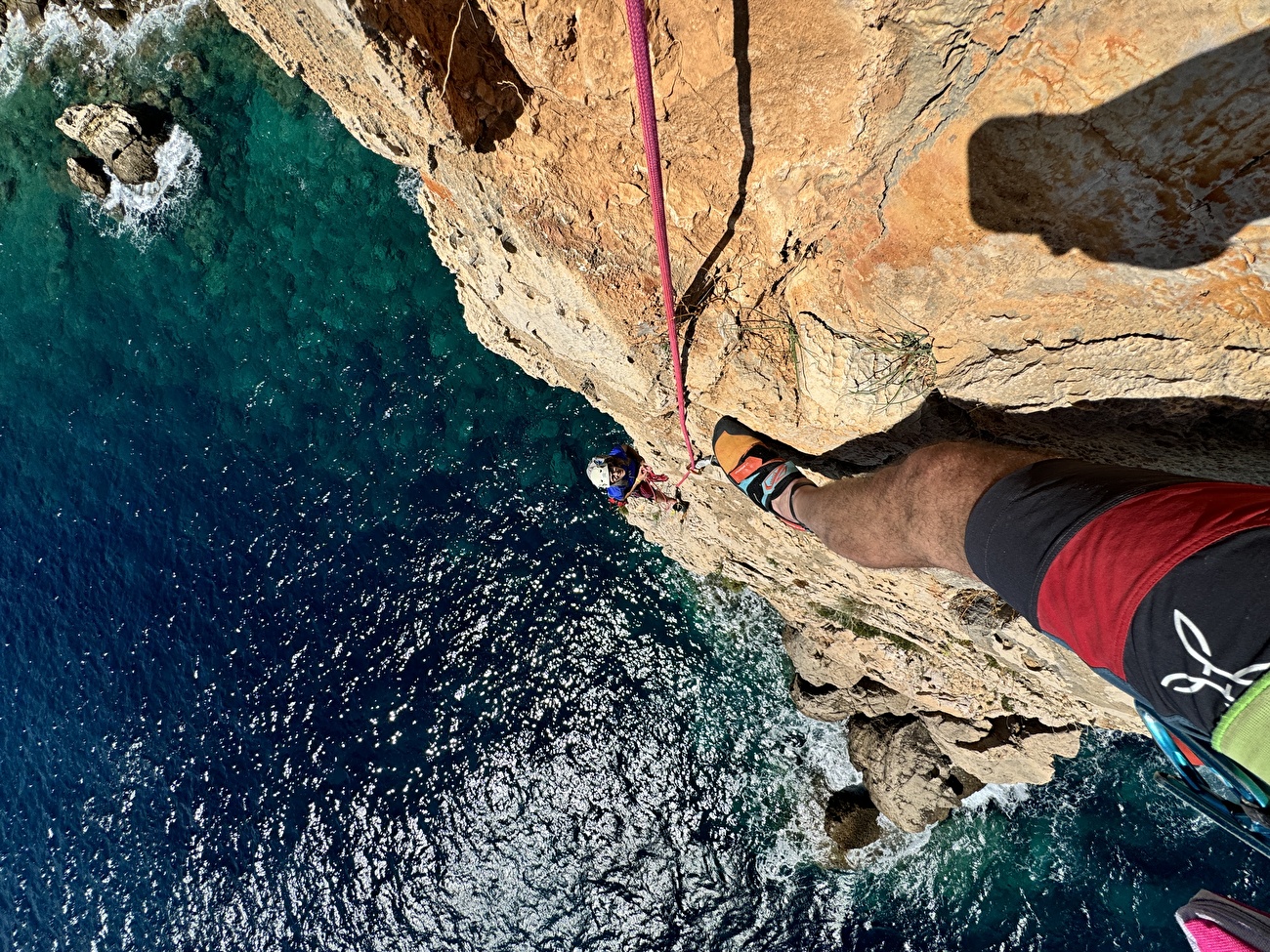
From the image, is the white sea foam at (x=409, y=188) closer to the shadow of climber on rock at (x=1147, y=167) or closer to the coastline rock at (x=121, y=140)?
the coastline rock at (x=121, y=140)

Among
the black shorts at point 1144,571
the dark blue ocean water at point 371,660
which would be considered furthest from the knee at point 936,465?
the dark blue ocean water at point 371,660

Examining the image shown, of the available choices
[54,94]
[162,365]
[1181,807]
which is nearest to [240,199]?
[162,365]

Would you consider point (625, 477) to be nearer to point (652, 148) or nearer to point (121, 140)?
point (652, 148)

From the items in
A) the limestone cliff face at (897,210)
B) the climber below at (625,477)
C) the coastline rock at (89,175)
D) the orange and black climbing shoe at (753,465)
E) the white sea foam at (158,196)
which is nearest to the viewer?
the limestone cliff face at (897,210)

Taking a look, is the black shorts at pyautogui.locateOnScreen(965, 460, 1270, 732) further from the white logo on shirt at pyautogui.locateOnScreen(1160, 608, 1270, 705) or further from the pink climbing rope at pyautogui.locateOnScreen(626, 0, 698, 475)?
the pink climbing rope at pyautogui.locateOnScreen(626, 0, 698, 475)

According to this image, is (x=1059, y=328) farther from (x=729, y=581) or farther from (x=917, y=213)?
(x=729, y=581)
